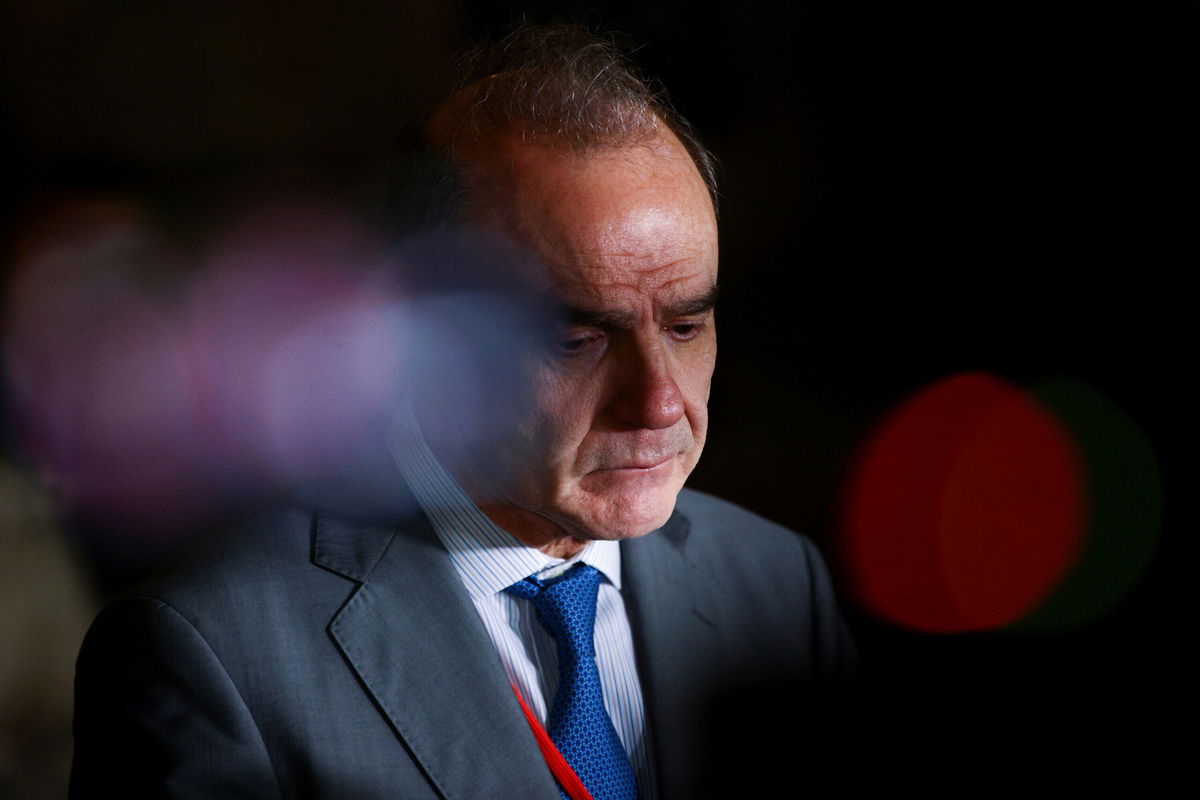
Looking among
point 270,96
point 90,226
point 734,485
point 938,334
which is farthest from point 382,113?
point 938,334

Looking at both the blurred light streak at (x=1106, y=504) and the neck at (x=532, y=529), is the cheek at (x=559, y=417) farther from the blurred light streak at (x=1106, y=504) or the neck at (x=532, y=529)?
the blurred light streak at (x=1106, y=504)

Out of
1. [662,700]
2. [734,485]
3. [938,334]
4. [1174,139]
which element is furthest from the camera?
[734,485]

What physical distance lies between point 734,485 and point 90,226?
154cm

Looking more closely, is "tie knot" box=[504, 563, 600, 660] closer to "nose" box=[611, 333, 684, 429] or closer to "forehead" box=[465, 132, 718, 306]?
"nose" box=[611, 333, 684, 429]

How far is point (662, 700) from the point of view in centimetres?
114

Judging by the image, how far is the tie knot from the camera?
1.07 meters

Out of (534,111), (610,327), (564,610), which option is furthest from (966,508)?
(534,111)

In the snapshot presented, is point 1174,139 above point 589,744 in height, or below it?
above

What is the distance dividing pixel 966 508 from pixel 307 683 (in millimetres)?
1166

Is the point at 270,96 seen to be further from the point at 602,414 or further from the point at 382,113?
the point at 602,414

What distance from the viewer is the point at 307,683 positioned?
0.93 meters

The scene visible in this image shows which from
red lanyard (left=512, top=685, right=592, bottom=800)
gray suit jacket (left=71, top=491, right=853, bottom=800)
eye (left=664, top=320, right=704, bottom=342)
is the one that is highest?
eye (left=664, top=320, right=704, bottom=342)

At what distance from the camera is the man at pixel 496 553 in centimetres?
90

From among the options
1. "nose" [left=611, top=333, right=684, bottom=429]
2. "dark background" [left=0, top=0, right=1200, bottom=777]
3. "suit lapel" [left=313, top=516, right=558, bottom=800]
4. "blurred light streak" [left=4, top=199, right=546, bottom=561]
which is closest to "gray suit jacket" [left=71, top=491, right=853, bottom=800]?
"suit lapel" [left=313, top=516, right=558, bottom=800]
